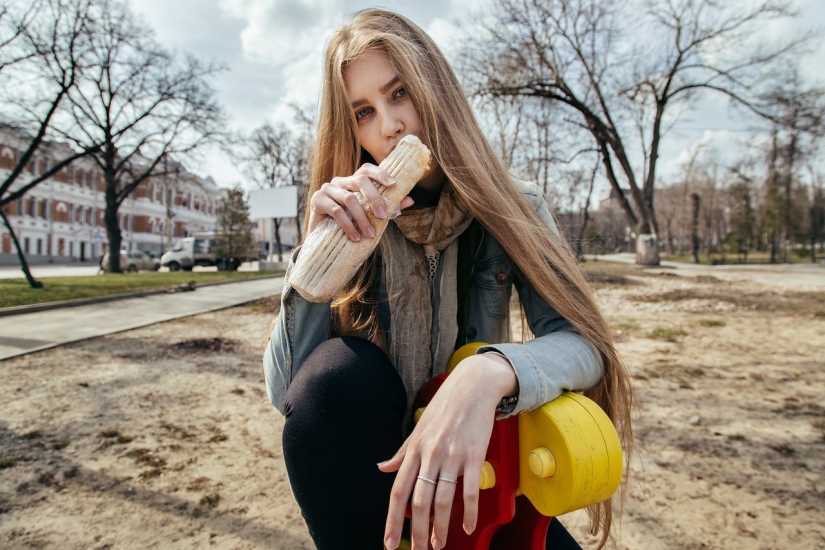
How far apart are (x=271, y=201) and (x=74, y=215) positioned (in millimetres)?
28944

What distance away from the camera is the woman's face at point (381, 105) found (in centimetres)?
127

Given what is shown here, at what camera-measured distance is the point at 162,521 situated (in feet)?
5.96

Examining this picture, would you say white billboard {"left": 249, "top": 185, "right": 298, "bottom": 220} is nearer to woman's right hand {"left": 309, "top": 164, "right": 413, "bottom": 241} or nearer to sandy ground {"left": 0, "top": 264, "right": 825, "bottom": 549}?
sandy ground {"left": 0, "top": 264, "right": 825, "bottom": 549}

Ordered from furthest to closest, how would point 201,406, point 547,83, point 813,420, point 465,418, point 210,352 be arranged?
point 547,83 < point 210,352 < point 201,406 < point 813,420 < point 465,418

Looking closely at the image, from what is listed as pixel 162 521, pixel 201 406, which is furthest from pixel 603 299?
pixel 162 521

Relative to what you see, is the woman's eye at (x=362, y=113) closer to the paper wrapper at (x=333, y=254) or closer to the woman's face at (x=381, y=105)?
the woman's face at (x=381, y=105)

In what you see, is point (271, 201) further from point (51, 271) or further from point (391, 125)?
point (391, 125)

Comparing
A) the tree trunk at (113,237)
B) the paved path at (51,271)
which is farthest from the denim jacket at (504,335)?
the tree trunk at (113,237)

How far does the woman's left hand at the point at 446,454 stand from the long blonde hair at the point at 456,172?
0.35 metres

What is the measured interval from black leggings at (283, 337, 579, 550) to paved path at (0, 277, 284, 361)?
189 inches

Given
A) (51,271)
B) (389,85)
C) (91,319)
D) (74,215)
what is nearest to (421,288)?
(389,85)

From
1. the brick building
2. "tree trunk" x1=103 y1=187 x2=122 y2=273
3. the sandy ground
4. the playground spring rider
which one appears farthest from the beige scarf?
"tree trunk" x1=103 y1=187 x2=122 y2=273

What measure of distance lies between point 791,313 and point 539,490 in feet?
27.3

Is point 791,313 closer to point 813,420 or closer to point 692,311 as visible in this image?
point 692,311
